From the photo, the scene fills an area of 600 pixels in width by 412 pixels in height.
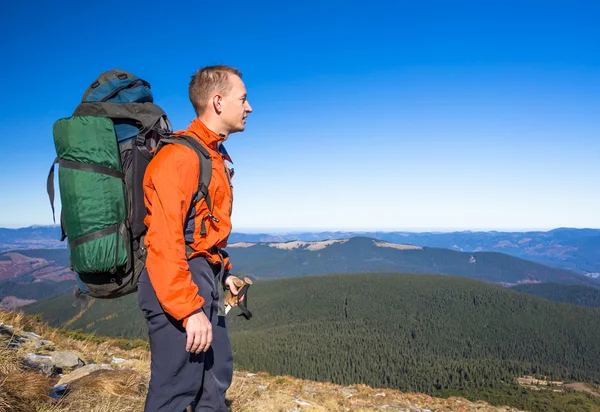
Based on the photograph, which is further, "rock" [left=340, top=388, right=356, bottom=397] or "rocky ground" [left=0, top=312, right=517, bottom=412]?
"rock" [left=340, top=388, right=356, bottom=397]

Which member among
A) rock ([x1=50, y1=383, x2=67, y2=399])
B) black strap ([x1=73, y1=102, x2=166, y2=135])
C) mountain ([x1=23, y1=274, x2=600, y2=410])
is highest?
black strap ([x1=73, y1=102, x2=166, y2=135])

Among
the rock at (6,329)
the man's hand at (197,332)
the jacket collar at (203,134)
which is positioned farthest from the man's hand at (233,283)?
the rock at (6,329)

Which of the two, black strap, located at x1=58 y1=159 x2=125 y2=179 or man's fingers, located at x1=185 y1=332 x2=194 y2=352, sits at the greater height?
black strap, located at x1=58 y1=159 x2=125 y2=179

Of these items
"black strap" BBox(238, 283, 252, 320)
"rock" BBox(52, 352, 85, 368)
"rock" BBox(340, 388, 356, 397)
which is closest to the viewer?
"black strap" BBox(238, 283, 252, 320)

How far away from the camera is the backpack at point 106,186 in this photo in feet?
8.30

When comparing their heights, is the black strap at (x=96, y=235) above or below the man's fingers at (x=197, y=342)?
above

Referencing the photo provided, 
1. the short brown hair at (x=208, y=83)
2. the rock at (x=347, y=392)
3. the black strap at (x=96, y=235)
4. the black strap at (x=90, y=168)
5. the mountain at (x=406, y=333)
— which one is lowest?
the mountain at (x=406, y=333)

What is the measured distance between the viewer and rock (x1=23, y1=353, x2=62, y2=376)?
5.20m

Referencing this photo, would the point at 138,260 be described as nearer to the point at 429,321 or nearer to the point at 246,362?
the point at 246,362

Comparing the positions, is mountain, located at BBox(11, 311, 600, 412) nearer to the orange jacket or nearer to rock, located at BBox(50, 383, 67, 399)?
rock, located at BBox(50, 383, 67, 399)

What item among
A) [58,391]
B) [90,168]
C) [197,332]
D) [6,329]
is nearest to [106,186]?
[90,168]

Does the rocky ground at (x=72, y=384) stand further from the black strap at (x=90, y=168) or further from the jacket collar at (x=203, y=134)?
the jacket collar at (x=203, y=134)

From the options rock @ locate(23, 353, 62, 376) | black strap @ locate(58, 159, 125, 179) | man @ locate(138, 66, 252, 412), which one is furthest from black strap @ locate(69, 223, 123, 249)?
rock @ locate(23, 353, 62, 376)

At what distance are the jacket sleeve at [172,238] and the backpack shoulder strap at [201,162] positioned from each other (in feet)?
0.32
